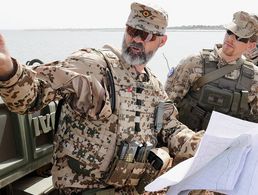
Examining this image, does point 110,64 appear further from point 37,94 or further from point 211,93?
point 211,93

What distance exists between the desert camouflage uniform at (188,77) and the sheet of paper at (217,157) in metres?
1.97

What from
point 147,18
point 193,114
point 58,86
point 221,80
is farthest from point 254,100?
point 58,86

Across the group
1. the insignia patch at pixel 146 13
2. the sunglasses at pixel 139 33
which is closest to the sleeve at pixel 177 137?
the sunglasses at pixel 139 33

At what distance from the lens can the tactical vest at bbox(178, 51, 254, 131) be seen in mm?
3072

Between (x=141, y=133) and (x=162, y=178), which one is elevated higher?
(x=162, y=178)

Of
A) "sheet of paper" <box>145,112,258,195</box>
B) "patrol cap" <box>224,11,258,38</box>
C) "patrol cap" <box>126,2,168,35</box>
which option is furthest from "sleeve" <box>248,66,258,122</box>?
"sheet of paper" <box>145,112,258,195</box>

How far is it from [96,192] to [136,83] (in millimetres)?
572

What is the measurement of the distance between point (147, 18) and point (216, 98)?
1.32 metres

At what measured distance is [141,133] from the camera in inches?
75.1

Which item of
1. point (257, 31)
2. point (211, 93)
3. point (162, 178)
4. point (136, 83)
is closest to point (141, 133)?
point (136, 83)

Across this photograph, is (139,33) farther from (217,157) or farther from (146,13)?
(217,157)

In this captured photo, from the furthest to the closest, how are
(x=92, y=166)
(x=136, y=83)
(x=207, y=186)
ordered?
(x=136, y=83) → (x=92, y=166) → (x=207, y=186)

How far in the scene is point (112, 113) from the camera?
1.80m

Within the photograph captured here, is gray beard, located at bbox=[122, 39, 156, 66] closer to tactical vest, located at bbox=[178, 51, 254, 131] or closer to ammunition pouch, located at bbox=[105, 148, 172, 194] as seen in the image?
ammunition pouch, located at bbox=[105, 148, 172, 194]
